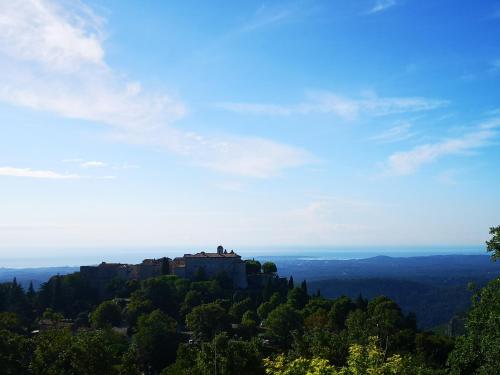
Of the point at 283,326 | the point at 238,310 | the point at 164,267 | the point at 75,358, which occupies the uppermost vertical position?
the point at 164,267

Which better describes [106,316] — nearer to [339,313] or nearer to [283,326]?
[283,326]

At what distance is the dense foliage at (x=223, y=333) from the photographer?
19.2 metres

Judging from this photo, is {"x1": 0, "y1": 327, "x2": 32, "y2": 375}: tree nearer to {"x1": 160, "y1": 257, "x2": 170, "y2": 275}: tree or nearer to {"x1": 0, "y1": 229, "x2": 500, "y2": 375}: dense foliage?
{"x1": 0, "y1": 229, "x2": 500, "y2": 375}: dense foliage

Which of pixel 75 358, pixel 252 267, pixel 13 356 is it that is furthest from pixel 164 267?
pixel 75 358

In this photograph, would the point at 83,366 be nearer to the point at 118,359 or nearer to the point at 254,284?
the point at 118,359

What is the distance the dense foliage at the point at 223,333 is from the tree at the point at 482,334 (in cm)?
4

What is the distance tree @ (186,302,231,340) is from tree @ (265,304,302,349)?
5.79m

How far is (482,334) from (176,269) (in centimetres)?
8676

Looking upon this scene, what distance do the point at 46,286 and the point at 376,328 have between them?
182 ft

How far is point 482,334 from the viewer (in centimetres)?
1869

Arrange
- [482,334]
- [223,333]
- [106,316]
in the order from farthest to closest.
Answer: [106,316], [223,333], [482,334]

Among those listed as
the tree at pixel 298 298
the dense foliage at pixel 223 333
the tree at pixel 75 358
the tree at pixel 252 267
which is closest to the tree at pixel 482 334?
the dense foliage at pixel 223 333

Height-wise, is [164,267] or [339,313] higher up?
[164,267]

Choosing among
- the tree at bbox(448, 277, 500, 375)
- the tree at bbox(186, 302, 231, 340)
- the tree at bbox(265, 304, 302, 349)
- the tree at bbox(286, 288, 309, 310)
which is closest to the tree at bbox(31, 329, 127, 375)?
the tree at bbox(448, 277, 500, 375)
